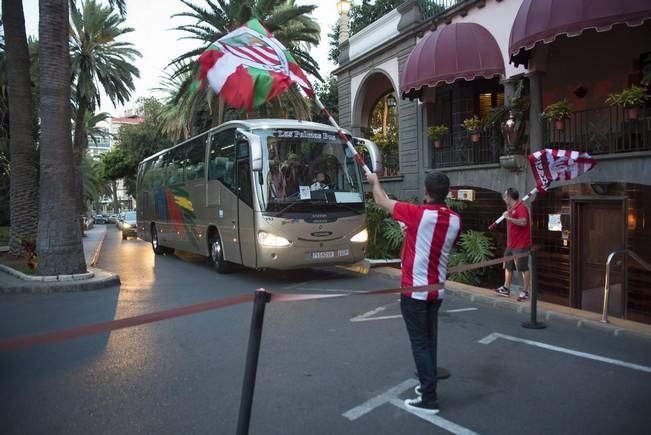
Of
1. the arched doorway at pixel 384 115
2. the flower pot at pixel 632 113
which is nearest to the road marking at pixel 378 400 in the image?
the flower pot at pixel 632 113

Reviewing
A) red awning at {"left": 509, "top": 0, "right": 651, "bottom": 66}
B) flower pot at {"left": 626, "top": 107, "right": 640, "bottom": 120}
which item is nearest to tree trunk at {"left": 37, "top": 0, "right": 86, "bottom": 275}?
Answer: red awning at {"left": 509, "top": 0, "right": 651, "bottom": 66}

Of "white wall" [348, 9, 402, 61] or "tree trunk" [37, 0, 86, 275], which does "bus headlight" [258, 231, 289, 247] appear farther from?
"white wall" [348, 9, 402, 61]

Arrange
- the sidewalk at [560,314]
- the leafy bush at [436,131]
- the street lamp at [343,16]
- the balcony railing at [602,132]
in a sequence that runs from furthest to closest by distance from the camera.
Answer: the street lamp at [343,16] < the leafy bush at [436,131] < the balcony railing at [602,132] < the sidewalk at [560,314]

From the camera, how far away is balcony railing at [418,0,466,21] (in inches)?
567

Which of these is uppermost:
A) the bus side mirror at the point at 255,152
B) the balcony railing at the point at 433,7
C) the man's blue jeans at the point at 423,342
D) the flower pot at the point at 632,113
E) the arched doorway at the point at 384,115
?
the balcony railing at the point at 433,7

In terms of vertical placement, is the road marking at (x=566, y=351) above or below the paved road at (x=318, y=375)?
below

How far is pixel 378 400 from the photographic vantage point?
14.3ft

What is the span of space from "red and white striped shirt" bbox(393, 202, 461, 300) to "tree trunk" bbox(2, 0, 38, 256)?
12.7m

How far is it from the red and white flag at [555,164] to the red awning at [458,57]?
4.45m

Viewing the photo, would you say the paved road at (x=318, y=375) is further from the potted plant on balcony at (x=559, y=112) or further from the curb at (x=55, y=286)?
the potted plant on balcony at (x=559, y=112)

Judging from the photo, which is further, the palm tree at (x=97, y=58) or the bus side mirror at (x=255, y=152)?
the palm tree at (x=97, y=58)

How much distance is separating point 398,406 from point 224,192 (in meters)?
7.95

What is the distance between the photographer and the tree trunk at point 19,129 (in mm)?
13805

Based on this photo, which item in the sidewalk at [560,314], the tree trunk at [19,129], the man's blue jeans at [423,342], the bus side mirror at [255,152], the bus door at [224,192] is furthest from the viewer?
the tree trunk at [19,129]
